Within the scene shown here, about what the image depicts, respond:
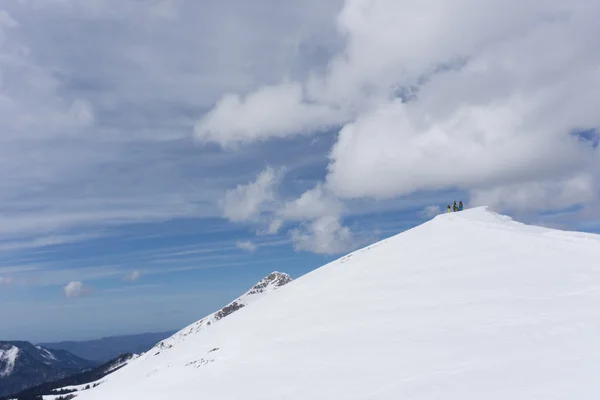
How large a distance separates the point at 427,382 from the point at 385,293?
13.2m

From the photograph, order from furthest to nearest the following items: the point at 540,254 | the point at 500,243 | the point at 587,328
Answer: the point at 500,243, the point at 540,254, the point at 587,328

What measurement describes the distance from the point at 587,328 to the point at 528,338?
7.41 ft

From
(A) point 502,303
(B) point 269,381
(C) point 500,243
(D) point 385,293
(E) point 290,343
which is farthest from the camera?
(C) point 500,243

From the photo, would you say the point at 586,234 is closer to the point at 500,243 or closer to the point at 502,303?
the point at 500,243

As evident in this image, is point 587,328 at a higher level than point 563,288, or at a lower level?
lower

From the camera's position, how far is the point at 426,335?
1953 centimetres

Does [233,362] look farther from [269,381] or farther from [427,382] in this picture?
[427,382]

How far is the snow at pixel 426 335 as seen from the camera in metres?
14.7

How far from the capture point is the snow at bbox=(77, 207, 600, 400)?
1473 cm

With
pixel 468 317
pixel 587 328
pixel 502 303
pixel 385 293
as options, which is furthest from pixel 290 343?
pixel 587 328

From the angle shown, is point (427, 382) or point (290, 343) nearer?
point (427, 382)

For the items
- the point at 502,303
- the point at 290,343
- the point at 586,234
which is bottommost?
the point at 290,343

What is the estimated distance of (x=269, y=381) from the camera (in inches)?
762

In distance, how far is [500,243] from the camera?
1395 inches
